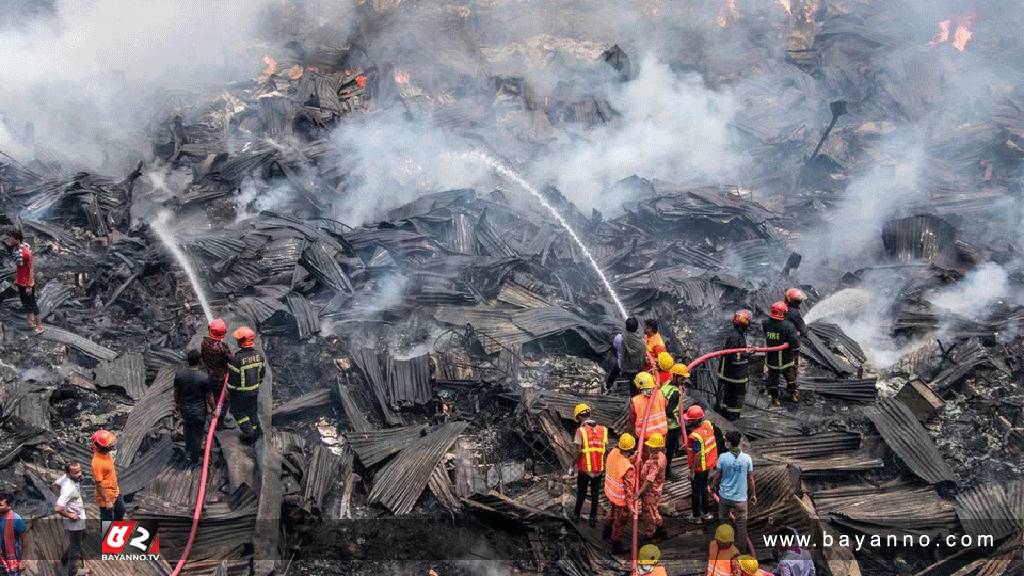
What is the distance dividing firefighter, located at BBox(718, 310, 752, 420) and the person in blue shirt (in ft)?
6.48

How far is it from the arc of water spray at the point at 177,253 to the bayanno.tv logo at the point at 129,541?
414cm

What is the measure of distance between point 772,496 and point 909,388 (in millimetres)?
2976

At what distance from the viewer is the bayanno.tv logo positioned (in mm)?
7535

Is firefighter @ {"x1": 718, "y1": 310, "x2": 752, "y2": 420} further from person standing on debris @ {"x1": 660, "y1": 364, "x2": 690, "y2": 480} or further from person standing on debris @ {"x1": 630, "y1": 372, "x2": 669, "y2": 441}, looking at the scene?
person standing on debris @ {"x1": 630, "y1": 372, "x2": 669, "y2": 441}

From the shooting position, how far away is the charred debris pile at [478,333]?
8.36 meters

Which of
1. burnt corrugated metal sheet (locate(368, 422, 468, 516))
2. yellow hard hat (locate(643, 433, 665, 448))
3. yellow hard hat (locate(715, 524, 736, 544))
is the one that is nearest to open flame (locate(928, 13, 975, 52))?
yellow hard hat (locate(643, 433, 665, 448))

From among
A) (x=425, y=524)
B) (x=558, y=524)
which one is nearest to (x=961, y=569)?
(x=558, y=524)

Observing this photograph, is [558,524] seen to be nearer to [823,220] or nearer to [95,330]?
[95,330]

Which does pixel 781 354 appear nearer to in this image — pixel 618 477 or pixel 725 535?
pixel 618 477

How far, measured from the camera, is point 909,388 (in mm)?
10164

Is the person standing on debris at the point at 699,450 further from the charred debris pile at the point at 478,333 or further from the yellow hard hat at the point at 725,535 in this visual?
the yellow hard hat at the point at 725,535

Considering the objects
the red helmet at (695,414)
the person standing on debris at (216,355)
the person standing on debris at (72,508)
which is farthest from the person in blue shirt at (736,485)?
the person standing on debris at (72,508)

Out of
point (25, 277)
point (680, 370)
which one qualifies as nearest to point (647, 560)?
point (680, 370)

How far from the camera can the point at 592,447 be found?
25.8 feet
